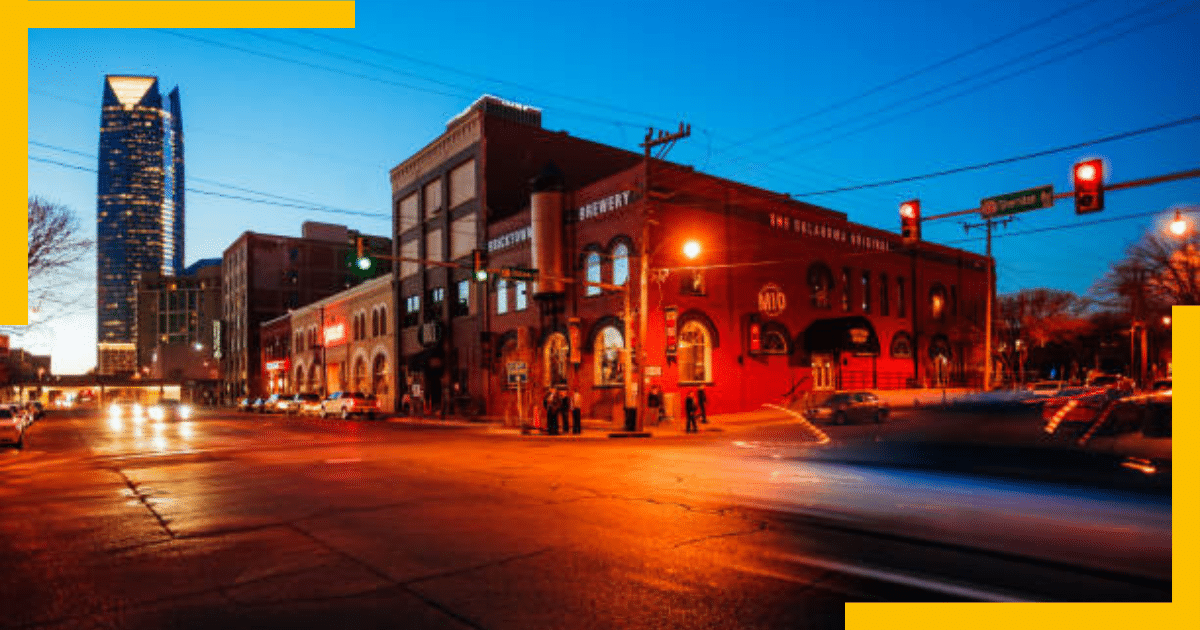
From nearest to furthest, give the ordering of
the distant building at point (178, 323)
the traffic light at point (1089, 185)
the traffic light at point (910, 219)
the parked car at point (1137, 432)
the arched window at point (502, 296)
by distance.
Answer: the parked car at point (1137, 432) < the traffic light at point (1089, 185) < the traffic light at point (910, 219) < the arched window at point (502, 296) < the distant building at point (178, 323)

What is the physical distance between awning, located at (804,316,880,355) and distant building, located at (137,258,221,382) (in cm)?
11361

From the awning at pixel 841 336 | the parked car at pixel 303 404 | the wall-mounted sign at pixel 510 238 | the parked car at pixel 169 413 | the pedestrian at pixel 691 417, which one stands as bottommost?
the parked car at pixel 169 413

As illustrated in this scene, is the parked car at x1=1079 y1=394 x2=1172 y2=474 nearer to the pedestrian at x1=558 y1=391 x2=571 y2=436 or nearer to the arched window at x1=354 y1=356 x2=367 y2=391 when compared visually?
the pedestrian at x1=558 y1=391 x2=571 y2=436

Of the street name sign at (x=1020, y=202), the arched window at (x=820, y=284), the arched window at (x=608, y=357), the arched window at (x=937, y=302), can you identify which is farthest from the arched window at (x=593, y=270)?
the arched window at (x=937, y=302)

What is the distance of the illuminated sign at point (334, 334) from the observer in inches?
2675

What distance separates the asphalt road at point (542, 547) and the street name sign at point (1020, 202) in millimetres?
5259

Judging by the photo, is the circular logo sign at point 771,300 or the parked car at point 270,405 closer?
the circular logo sign at point 771,300

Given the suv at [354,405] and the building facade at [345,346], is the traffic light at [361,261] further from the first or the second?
the building facade at [345,346]

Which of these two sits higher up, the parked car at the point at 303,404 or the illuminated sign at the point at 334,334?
the illuminated sign at the point at 334,334

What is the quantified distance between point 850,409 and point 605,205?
61.6ft

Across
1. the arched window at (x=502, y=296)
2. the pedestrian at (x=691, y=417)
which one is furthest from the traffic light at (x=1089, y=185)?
the arched window at (x=502, y=296)

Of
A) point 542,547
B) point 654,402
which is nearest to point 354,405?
point 654,402

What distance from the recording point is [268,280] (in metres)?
97.9

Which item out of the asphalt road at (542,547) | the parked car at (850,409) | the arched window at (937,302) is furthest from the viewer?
the arched window at (937,302)
